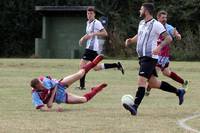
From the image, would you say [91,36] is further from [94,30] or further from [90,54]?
[90,54]

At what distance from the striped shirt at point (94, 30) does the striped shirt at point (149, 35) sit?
203 inches

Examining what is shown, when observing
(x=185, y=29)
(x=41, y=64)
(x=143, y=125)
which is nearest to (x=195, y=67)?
(x=41, y=64)

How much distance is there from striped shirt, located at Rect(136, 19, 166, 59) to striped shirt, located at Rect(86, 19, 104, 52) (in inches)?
203

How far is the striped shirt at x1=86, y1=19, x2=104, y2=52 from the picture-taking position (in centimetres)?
1680

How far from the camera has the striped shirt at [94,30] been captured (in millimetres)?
16797

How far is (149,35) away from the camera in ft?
38.1

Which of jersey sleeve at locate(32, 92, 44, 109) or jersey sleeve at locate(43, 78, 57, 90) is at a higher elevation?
jersey sleeve at locate(43, 78, 57, 90)

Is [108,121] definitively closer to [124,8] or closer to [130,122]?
[130,122]

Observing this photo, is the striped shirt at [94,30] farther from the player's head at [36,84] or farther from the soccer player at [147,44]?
the player's head at [36,84]

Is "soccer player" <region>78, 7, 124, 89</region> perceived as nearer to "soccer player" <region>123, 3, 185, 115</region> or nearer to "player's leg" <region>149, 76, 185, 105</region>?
"player's leg" <region>149, 76, 185, 105</region>

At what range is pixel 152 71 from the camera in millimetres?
11750

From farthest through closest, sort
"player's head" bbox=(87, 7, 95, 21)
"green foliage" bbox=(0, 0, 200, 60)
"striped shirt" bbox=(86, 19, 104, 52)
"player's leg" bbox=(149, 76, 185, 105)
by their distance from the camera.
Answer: "green foliage" bbox=(0, 0, 200, 60) < "striped shirt" bbox=(86, 19, 104, 52) < "player's head" bbox=(87, 7, 95, 21) < "player's leg" bbox=(149, 76, 185, 105)

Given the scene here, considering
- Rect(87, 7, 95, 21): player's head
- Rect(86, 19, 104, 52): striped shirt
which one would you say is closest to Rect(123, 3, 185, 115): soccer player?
Rect(87, 7, 95, 21): player's head

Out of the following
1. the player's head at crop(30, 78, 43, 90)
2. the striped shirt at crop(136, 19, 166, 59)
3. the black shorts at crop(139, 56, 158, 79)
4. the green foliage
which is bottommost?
the green foliage
